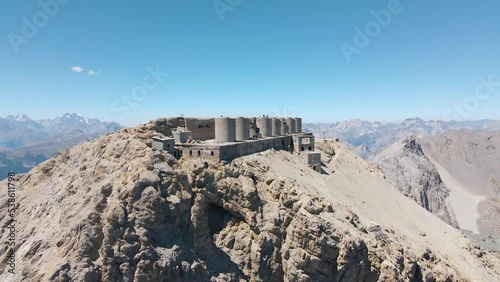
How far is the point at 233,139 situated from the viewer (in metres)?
60.8

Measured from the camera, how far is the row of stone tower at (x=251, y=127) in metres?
59.9

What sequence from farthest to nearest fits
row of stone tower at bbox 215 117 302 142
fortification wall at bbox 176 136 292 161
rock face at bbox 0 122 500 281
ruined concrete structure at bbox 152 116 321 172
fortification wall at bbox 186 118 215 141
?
fortification wall at bbox 186 118 215 141 < row of stone tower at bbox 215 117 302 142 < ruined concrete structure at bbox 152 116 321 172 < fortification wall at bbox 176 136 292 161 < rock face at bbox 0 122 500 281

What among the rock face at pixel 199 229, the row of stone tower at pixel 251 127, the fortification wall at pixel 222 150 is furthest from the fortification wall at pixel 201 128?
the fortification wall at pixel 222 150

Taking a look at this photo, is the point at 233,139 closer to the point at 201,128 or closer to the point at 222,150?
the point at 222,150

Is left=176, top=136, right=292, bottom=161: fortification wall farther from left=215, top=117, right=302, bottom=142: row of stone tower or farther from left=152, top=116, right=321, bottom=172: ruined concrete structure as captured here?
left=215, top=117, right=302, bottom=142: row of stone tower

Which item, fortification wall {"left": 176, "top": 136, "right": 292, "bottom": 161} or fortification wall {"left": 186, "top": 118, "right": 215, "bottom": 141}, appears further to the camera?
fortification wall {"left": 186, "top": 118, "right": 215, "bottom": 141}

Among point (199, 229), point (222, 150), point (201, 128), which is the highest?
point (201, 128)

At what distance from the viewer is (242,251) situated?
4850 cm

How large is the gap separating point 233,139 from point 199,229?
64.5 ft

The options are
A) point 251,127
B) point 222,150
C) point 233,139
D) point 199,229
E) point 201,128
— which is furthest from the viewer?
point 251,127

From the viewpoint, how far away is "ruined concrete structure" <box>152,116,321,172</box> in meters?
53.6

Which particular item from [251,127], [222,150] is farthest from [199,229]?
[251,127]

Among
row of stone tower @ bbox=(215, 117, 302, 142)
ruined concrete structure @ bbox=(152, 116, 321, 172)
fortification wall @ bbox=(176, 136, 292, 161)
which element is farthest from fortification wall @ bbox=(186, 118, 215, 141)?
fortification wall @ bbox=(176, 136, 292, 161)

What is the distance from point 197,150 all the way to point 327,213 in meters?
23.6
